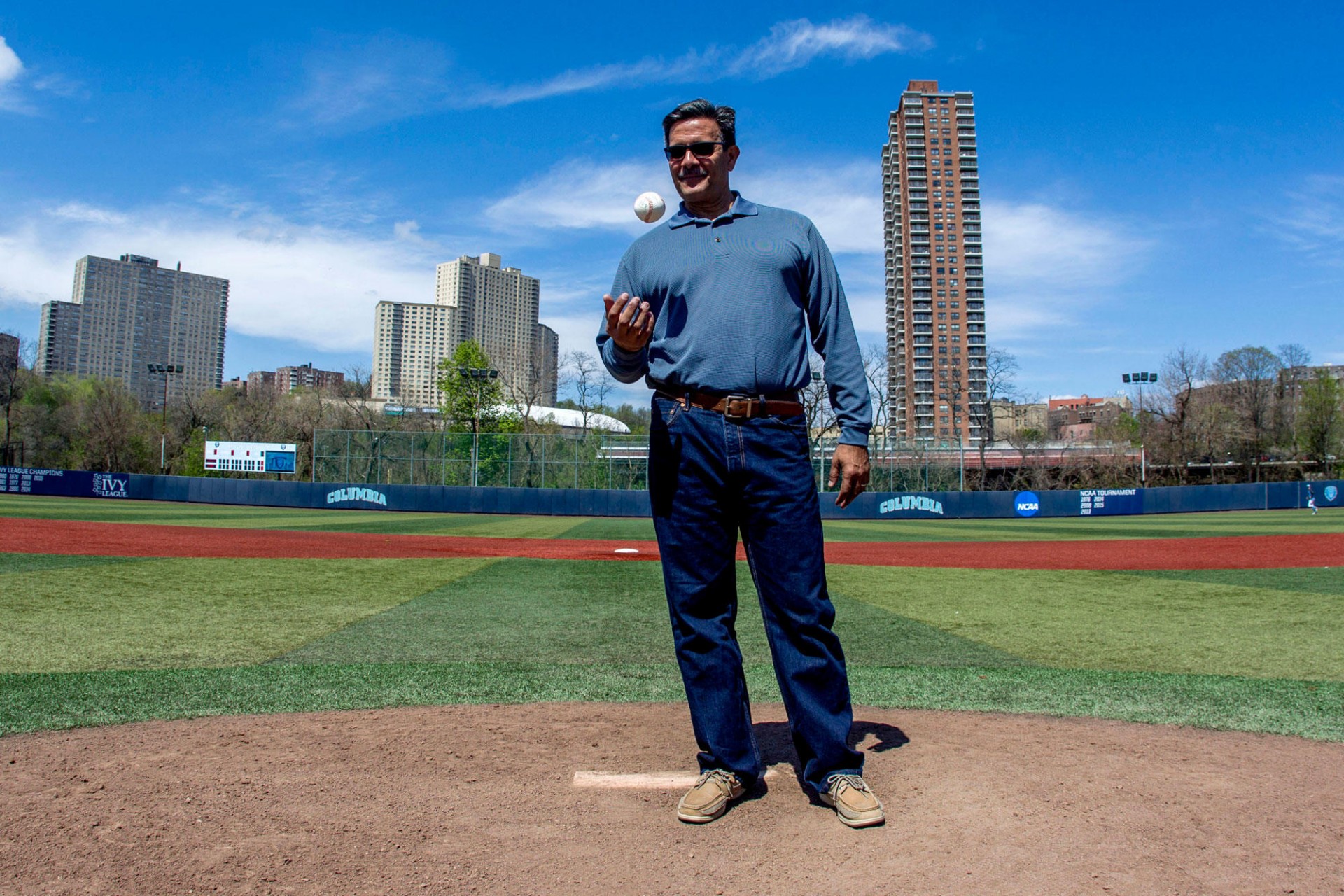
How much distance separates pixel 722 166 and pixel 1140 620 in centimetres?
528

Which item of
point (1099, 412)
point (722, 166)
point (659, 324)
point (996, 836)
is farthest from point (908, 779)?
point (1099, 412)

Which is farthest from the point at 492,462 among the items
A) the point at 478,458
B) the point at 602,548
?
the point at 602,548

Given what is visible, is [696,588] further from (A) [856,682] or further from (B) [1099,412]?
(B) [1099,412]

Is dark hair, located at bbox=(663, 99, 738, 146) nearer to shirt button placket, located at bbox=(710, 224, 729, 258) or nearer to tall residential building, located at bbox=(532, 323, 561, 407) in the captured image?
shirt button placket, located at bbox=(710, 224, 729, 258)

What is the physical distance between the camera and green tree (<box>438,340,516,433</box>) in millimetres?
53938

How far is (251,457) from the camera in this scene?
1601 inches

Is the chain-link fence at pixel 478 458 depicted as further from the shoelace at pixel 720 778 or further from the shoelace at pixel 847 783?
the shoelace at pixel 847 783

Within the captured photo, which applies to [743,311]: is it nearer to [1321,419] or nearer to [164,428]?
[164,428]

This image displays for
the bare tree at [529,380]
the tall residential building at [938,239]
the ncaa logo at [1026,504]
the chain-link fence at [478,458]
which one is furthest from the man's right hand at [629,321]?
the tall residential building at [938,239]

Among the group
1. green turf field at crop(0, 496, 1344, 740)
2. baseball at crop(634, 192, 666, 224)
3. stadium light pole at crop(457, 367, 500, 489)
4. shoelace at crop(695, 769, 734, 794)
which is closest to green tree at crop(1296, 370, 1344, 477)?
stadium light pole at crop(457, 367, 500, 489)

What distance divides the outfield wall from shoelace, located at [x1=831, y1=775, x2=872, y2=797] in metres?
27.6

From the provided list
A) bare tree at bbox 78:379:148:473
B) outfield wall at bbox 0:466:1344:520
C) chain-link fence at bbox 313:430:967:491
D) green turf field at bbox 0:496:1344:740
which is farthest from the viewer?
bare tree at bbox 78:379:148:473

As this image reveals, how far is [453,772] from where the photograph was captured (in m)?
2.54

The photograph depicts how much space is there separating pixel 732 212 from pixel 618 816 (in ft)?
6.09
